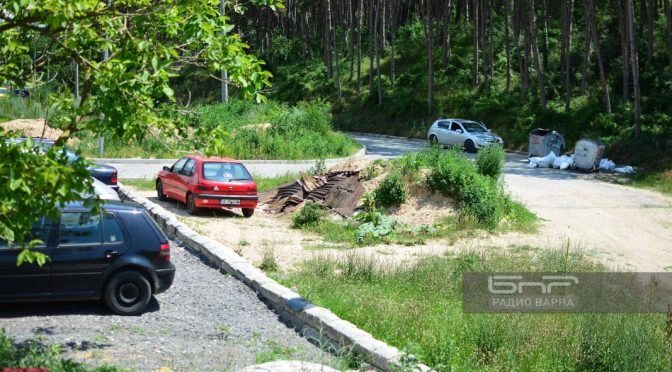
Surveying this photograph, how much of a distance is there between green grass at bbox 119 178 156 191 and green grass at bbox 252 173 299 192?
10.4ft

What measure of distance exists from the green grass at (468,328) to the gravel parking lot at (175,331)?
928 mm

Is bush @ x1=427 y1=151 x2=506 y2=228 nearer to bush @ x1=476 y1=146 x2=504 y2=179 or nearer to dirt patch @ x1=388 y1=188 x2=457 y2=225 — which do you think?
dirt patch @ x1=388 y1=188 x2=457 y2=225

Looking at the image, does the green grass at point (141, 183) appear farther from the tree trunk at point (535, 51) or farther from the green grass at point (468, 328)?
the tree trunk at point (535, 51)

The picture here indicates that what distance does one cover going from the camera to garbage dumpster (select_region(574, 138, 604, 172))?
104 ft

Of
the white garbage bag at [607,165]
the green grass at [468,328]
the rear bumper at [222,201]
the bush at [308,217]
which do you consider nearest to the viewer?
the green grass at [468,328]

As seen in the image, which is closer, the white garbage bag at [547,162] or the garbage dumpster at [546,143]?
the white garbage bag at [547,162]

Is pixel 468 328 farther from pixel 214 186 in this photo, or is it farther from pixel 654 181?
→ pixel 654 181

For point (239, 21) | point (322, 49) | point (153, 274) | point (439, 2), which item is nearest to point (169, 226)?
point (153, 274)

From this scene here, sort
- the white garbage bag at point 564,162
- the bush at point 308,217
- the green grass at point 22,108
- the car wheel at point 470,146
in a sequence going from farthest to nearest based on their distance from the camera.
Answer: the car wheel at point 470,146 → the green grass at point 22,108 → the white garbage bag at point 564,162 → the bush at point 308,217

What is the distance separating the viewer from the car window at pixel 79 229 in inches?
403

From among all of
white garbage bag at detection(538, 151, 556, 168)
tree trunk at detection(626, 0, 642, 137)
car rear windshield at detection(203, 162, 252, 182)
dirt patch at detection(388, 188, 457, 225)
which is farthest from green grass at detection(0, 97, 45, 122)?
tree trunk at detection(626, 0, 642, 137)

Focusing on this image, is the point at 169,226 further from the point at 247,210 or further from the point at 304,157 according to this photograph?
the point at 304,157

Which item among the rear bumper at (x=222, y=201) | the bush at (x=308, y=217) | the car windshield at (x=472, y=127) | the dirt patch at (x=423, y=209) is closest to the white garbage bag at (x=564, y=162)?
the car windshield at (x=472, y=127)

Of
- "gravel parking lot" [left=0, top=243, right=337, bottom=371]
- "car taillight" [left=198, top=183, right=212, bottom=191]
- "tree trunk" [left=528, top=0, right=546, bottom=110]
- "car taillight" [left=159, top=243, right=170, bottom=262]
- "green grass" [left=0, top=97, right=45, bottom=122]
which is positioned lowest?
"gravel parking lot" [left=0, top=243, right=337, bottom=371]
